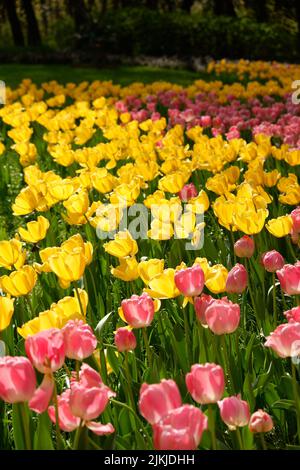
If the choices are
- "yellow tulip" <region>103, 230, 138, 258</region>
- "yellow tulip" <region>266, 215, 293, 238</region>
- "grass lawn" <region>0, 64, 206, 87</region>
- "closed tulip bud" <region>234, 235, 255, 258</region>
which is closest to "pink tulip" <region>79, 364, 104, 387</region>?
"yellow tulip" <region>103, 230, 138, 258</region>

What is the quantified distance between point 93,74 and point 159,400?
14.3 metres

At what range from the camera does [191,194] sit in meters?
3.63

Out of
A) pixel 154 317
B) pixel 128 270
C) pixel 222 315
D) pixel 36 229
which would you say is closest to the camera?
pixel 222 315

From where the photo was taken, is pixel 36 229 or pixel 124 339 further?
pixel 36 229

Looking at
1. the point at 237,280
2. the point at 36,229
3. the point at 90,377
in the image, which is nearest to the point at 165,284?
the point at 237,280

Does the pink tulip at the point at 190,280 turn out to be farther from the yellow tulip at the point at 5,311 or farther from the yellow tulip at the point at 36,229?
the yellow tulip at the point at 36,229

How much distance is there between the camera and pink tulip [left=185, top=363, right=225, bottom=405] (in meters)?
1.45

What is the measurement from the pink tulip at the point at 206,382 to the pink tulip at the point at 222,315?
32 centimetres

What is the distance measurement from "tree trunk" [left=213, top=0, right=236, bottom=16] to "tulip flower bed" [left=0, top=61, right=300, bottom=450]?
840 inches

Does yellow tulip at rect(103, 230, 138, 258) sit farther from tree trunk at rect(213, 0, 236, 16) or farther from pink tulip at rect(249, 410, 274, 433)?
tree trunk at rect(213, 0, 236, 16)

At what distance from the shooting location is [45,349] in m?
1.52

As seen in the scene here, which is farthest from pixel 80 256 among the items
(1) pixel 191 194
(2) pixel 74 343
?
(1) pixel 191 194

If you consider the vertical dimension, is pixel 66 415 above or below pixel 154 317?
above

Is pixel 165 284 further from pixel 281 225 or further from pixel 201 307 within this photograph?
pixel 281 225
